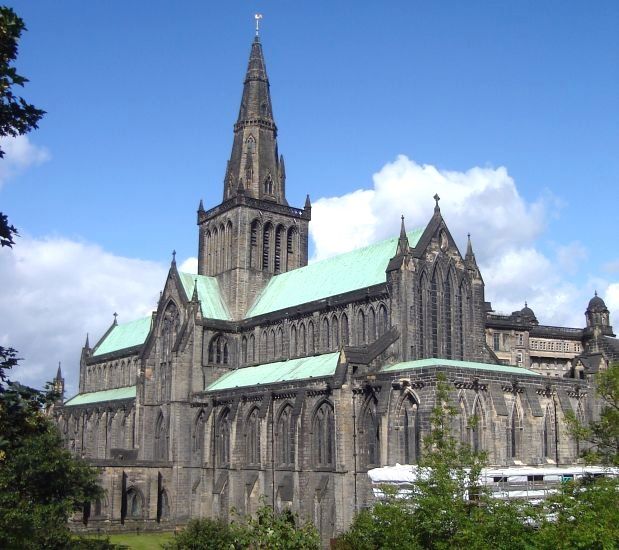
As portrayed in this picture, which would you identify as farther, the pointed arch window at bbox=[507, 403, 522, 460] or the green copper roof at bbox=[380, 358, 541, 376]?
the pointed arch window at bbox=[507, 403, 522, 460]

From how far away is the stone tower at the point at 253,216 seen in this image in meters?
88.2

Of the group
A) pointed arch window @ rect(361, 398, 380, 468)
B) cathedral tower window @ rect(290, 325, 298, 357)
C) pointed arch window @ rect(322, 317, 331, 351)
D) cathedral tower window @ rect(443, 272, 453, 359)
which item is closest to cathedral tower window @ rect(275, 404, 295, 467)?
pointed arch window @ rect(322, 317, 331, 351)

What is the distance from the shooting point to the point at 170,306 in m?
88.9

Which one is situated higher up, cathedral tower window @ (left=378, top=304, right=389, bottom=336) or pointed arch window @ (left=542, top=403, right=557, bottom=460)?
cathedral tower window @ (left=378, top=304, right=389, bottom=336)

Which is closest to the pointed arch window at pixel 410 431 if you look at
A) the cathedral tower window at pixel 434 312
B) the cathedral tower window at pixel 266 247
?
the cathedral tower window at pixel 434 312

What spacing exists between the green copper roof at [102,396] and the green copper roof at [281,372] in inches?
735

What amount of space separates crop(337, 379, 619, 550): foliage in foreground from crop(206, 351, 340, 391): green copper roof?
90.6 feet

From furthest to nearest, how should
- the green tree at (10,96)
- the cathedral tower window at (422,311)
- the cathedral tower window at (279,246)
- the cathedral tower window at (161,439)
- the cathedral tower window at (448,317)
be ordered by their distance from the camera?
1. the cathedral tower window at (279,246)
2. the cathedral tower window at (161,439)
3. the cathedral tower window at (448,317)
4. the cathedral tower window at (422,311)
5. the green tree at (10,96)

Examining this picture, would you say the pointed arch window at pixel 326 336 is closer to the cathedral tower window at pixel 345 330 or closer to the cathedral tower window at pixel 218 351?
the cathedral tower window at pixel 345 330

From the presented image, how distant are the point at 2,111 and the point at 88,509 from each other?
194 feet

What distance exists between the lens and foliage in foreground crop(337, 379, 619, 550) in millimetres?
30766

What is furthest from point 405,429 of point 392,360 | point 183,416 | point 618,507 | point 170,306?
point 170,306

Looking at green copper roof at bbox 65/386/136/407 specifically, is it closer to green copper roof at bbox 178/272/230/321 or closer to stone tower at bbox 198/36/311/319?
green copper roof at bbox 178/272/230/321

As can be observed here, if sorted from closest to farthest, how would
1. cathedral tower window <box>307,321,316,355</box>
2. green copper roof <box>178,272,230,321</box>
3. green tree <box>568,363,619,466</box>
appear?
green tree <box>568,363,619,466</box> → cathedral tower window <box>307,321,316,355</box> → green copper roof <box>178,272,230,321</box>
